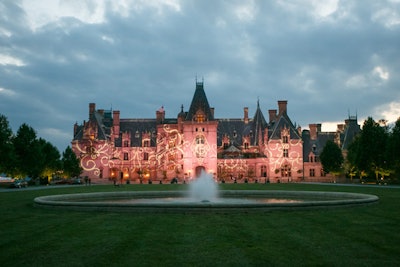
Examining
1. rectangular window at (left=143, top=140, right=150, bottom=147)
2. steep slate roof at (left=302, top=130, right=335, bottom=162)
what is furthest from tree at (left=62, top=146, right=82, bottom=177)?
steep slate roof at (left=302, top=130, right=335, bottom=162)

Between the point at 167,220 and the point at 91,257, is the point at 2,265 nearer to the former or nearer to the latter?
the point at 91,257

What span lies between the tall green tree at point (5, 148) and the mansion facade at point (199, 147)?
26.2 m

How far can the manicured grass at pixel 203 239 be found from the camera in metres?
9.71

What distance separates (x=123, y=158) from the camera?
85688 millimetres

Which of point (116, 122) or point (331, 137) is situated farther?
point (331, 137)

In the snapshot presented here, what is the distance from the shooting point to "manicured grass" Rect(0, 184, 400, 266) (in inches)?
382

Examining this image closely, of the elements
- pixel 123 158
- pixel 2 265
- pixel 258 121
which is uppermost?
pixel 258 121

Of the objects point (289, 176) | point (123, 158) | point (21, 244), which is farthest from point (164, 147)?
point (21, 244)

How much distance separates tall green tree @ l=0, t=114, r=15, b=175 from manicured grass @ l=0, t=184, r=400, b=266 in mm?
36652

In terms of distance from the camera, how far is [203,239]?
40.0 feet

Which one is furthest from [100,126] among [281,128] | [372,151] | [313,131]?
[372,151]

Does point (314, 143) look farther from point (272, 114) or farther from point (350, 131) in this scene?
point (272, 114)

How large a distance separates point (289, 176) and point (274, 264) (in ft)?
239

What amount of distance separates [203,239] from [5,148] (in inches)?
1807
